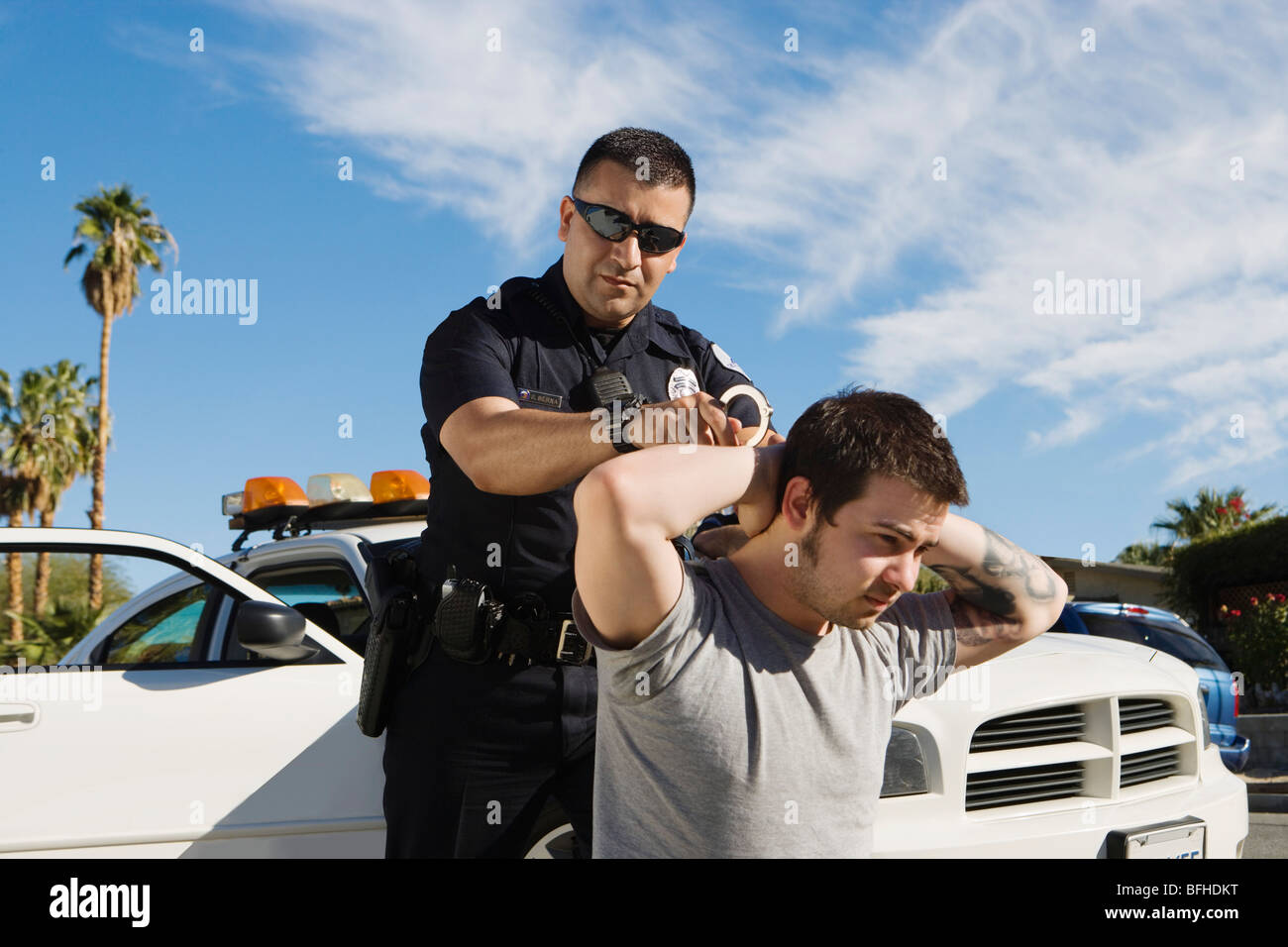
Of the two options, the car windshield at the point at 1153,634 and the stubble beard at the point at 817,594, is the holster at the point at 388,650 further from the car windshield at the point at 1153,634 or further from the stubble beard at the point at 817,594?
the car windshield at the point at 1153,634

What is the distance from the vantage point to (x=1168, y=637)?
359 inches

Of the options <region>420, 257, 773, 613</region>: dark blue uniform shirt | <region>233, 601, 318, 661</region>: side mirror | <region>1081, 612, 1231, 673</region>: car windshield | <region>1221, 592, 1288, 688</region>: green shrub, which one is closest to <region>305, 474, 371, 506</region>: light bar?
<region>233, 601, 318, 661</region>: side mirror

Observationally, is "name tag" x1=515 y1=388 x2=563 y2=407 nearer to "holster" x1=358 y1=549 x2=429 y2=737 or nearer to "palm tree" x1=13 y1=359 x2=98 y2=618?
"holster" x1=358 y1=549 x2=429 y2=737

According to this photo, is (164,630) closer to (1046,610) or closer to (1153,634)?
(1046,610)

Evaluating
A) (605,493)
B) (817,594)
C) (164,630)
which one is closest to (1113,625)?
(164,630)

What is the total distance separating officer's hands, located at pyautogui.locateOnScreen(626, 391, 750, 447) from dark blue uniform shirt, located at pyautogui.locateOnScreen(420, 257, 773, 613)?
1.33 ft

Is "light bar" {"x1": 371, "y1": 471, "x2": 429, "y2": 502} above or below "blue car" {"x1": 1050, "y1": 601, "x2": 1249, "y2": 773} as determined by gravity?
above

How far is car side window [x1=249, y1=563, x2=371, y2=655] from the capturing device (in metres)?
4.15

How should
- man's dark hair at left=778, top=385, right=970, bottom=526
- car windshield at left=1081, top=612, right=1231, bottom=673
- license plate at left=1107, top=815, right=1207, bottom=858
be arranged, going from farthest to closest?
car windshield at left=1081, top=612, right=1231, bottom=673
license plate at left=1107, top=815, right=1207, bottom=858
man's dark hair at left=778, top=385, right=970, bottom=526

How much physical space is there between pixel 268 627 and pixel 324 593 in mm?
1448

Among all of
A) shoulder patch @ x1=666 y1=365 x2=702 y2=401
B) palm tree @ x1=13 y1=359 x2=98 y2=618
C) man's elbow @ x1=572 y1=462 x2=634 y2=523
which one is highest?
palm tree @ x1=13 y1=359 x2=98 y2=618

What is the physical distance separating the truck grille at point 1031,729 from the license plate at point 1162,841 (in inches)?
12.9
